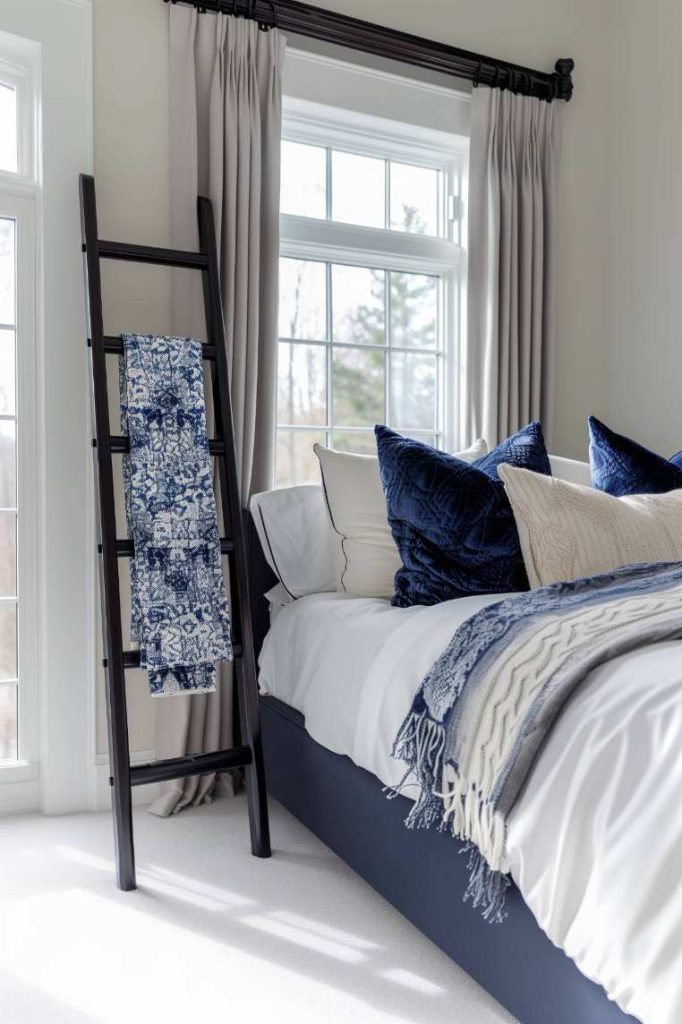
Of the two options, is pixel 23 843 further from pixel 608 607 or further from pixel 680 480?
pixel 680 480

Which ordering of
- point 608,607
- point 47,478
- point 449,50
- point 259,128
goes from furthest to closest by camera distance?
1. point 449,50
2. point 259,128
3. point 47,478
4. point 608,607

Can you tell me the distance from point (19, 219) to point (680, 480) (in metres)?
2.20

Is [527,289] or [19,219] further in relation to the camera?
[527,289]

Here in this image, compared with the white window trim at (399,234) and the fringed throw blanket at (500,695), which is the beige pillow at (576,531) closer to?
the fringed throw blanket at (500,695)

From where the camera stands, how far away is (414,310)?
3.43 m

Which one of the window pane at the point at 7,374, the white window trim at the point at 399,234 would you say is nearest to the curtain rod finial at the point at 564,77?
the white window trim at the point at 399,234

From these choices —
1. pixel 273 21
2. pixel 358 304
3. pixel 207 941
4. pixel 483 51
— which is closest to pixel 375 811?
pixel 207 941

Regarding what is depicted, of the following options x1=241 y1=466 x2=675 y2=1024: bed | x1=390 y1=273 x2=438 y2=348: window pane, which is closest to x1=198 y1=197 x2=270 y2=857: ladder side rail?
x1=241 y1=466 x2=675 y2=1024: bed

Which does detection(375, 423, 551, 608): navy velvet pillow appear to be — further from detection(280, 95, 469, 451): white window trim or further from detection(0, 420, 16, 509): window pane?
detection(0, 420, 16, 509): window pane

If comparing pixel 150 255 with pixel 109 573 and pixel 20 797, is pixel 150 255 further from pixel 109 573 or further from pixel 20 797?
pixel 20 797

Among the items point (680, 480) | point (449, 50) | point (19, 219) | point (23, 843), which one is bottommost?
point (23, 843)

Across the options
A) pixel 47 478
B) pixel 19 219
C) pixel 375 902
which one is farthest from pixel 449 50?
pixel 375 902

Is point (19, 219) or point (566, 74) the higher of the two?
point (566, 74)

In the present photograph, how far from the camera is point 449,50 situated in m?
3.23
